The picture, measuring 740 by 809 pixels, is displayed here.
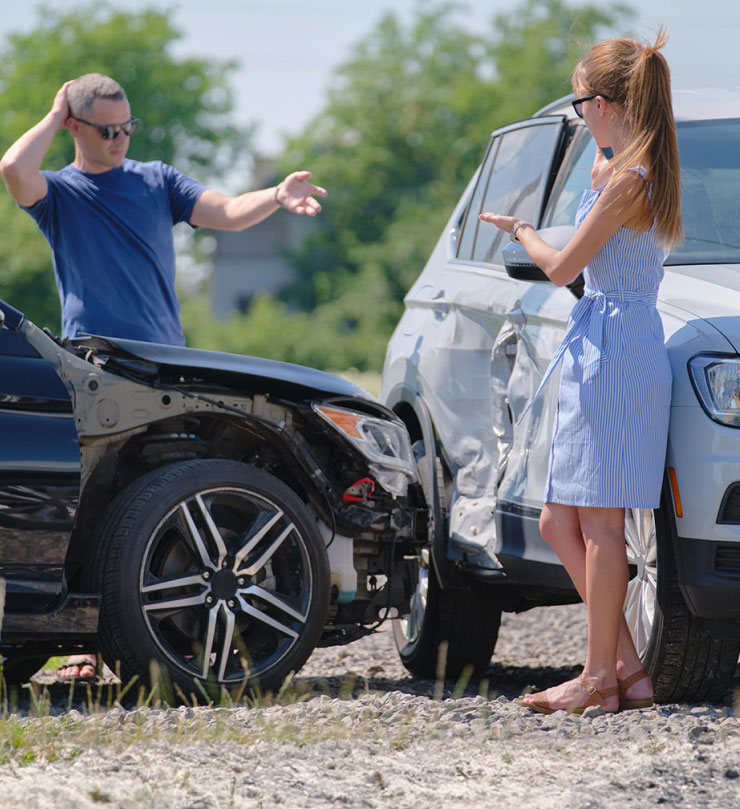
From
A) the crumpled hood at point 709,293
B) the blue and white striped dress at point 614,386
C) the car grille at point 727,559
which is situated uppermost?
the crumpled hood at point 709,293

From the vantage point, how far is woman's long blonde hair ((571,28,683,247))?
12.9ft

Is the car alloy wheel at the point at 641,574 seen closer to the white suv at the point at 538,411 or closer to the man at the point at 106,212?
the white suv at the point at 538,411

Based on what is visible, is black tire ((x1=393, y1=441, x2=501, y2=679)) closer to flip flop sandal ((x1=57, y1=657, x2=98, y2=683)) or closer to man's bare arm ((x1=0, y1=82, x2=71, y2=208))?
flip flop sandal ((x1=57, y1=657, x2=98, y2=683))

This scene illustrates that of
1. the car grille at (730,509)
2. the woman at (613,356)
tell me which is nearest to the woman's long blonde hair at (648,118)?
the woman at (613,356)

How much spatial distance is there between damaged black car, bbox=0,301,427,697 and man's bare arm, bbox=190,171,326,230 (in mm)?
914

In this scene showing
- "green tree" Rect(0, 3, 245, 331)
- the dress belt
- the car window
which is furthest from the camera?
"green tree" Rect(0, 3, 245, 331)

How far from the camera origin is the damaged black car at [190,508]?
4262 mm

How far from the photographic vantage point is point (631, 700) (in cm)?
402

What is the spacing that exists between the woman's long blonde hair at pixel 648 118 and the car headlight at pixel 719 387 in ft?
1.38

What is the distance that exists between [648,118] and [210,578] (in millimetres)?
2061

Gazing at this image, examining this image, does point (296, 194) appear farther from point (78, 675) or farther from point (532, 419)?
point (78, 675)

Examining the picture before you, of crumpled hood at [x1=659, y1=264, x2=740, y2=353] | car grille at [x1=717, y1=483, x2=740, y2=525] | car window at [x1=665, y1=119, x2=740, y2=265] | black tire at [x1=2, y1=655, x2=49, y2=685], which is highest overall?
car window at [x1=665, y1=119, x2=740, y2=265]

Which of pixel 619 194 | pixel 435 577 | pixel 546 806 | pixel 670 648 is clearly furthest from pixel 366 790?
pixel 435 577

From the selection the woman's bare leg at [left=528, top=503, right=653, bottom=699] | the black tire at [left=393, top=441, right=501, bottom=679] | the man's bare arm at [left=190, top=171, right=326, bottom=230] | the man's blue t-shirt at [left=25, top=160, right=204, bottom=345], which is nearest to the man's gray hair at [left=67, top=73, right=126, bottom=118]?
the man's blue t-shirt at [left=25, top=160, right=204, bottom=345]
